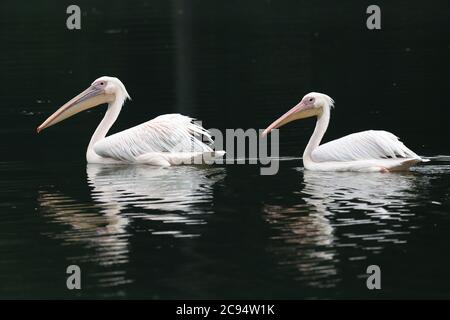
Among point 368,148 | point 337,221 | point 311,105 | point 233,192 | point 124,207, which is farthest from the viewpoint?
point 311,105

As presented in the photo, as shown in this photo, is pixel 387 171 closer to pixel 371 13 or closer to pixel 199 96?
pixel 199 96

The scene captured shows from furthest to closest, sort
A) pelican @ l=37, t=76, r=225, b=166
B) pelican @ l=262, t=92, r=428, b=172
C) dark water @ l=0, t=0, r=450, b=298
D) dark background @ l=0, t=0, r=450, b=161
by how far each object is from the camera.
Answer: dark background @ l=0, t=0, r=450, b=161, pelican @ l=37, t=76, r=225, b=166, pelican @ l=262, t=92, r=428, b=172, dark water @ l=0, t=0, r=450, b=298

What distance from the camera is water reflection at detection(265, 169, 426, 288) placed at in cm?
765

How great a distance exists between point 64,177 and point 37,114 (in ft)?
16.9

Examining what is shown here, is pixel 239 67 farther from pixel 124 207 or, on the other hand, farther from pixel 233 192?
pixel 124 207

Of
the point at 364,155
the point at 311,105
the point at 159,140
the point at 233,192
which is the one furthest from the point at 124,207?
the point at 311,105

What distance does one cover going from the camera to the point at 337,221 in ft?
28.6

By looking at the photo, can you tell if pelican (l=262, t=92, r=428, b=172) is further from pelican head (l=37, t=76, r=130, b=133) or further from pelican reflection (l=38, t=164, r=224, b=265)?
pelican head (l=37, t=76, r=130, b=133)

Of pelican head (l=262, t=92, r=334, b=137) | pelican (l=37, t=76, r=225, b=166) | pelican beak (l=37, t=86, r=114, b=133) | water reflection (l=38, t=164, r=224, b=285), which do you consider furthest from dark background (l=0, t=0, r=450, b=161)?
water reflection (l=38, t=164, r=224, b=285)

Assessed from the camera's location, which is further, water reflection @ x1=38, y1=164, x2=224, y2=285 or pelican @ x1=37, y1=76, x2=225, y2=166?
pelican @ x1=37, y1=76, x2=225, y2=166

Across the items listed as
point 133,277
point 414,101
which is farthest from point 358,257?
point 414,101

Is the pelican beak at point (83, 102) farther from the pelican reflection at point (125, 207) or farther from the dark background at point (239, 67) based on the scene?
the pelican reflection at point (125, 207)

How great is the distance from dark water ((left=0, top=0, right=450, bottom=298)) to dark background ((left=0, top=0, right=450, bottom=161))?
0.07 meters

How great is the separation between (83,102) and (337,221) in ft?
17.2
